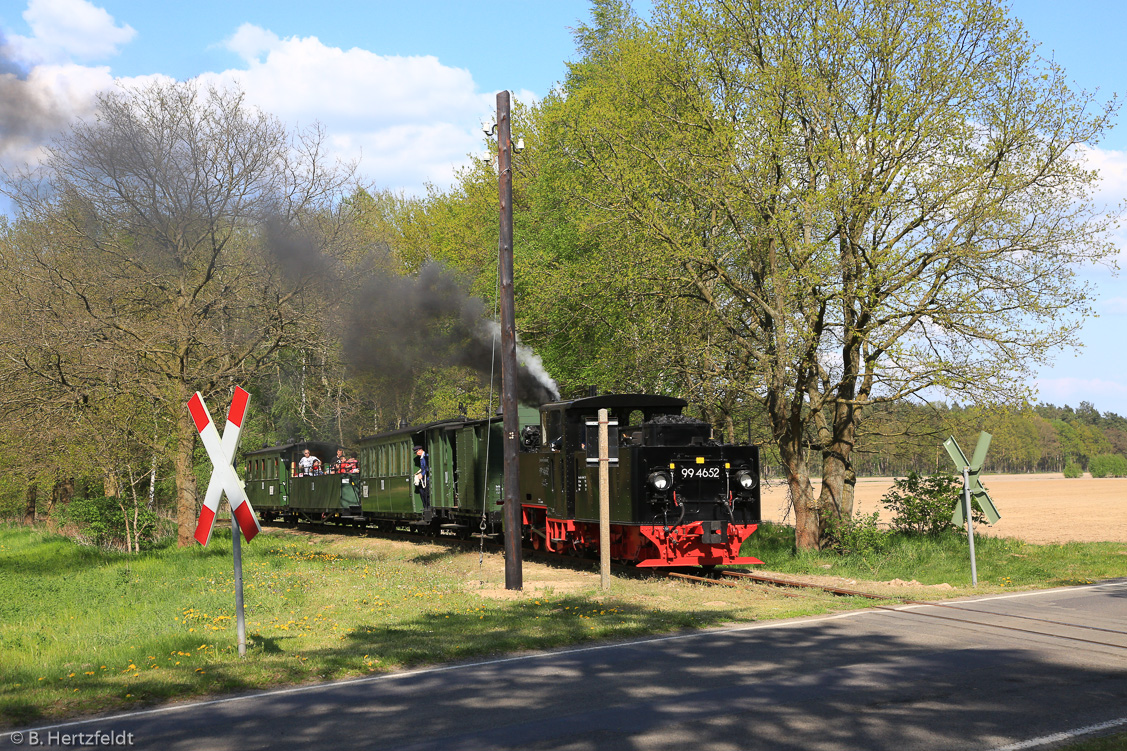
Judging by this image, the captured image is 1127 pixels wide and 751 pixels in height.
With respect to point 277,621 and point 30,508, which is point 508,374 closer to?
point 277,621

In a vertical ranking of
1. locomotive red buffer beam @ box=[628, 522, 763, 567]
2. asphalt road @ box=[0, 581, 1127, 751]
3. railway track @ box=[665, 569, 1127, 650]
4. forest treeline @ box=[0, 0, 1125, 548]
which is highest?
forest treeline @ box=[0, 0, 1125, 548]

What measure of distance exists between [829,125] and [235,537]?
15.0 meters

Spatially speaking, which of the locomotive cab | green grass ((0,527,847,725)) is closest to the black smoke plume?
the locomotive cab

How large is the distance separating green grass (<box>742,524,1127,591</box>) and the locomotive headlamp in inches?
156

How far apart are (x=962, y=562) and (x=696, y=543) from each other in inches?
225

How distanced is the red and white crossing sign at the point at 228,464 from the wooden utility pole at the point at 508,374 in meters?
6.04

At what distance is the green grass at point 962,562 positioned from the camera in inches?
601

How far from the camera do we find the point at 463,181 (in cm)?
4656

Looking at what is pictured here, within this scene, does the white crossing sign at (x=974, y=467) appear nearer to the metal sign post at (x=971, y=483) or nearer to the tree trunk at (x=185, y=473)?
the metal sign post at (x=971, y=483)

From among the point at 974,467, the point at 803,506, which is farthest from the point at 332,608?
the point at 803,506

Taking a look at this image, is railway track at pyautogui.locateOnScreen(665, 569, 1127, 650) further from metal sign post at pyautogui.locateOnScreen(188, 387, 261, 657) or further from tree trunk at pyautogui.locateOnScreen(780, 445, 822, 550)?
metal sign post at pyautogui.locateOnScreen(188, 387, 261, 657)

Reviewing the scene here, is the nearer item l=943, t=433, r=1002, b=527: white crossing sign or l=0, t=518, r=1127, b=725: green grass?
l=0, t=518, r=1127, b=725: green grass

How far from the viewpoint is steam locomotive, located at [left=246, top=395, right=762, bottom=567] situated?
15.3 metres

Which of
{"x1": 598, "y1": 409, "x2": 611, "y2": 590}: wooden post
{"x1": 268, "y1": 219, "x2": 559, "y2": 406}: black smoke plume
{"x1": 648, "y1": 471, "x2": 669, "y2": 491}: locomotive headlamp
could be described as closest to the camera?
{"x1": 598, "y1": 409, "x2": 611, "y2": 590}: wooden post
